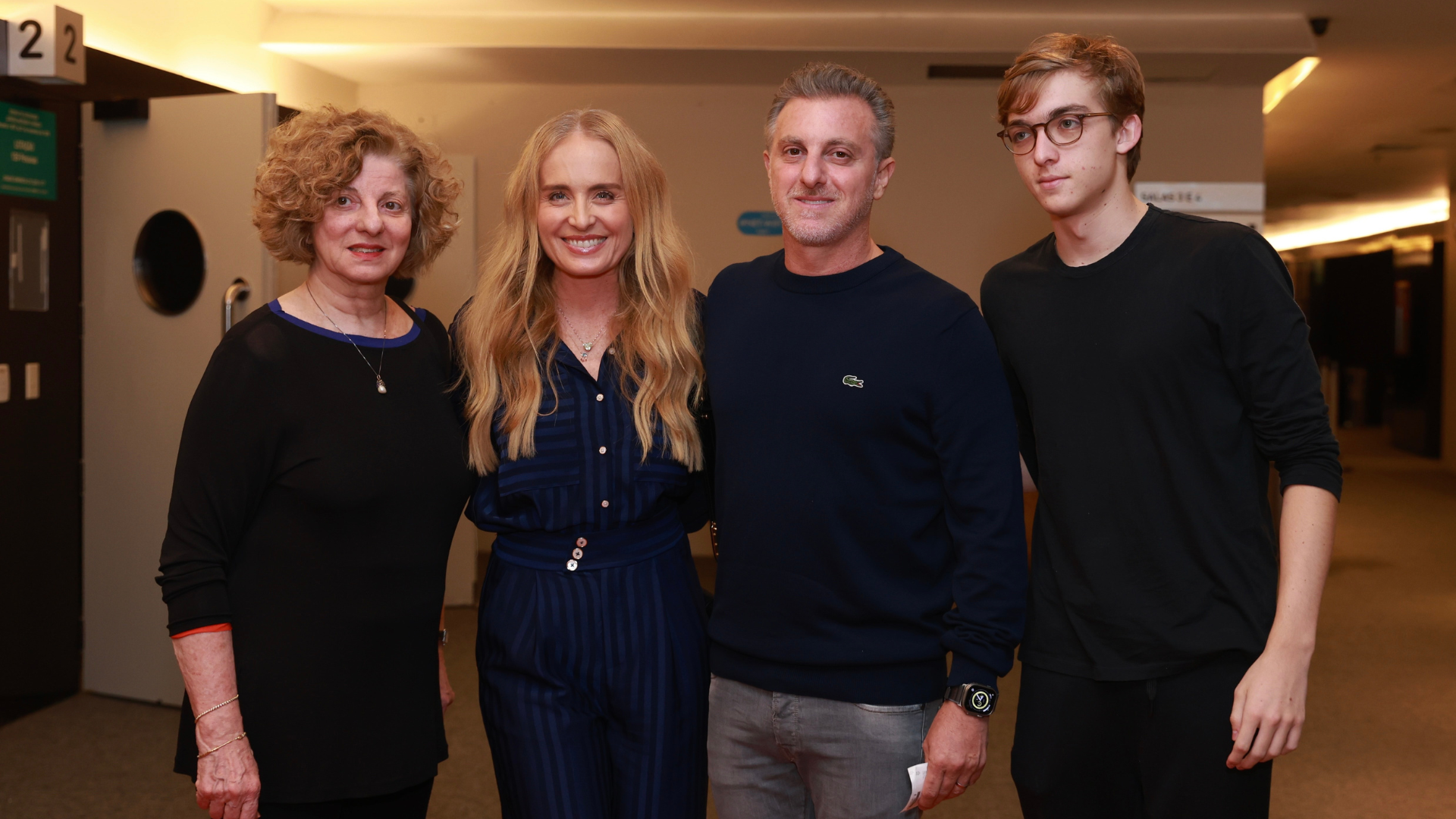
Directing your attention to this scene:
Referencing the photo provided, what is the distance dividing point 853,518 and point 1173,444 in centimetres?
52

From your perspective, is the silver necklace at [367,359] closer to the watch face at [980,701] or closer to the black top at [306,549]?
the black top at [306,549]

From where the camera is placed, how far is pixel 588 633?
1828 mm

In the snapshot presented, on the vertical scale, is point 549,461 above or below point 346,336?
below

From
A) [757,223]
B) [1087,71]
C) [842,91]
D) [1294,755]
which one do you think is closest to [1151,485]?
[1087,71]

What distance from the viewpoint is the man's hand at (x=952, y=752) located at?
5.66ft

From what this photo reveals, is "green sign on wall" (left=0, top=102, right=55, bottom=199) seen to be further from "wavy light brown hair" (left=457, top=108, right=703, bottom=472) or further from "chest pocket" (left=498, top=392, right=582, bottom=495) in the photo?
"chest pocket" (left=498, top=392, right=582, bottom=495)

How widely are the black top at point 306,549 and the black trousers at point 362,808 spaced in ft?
0.10

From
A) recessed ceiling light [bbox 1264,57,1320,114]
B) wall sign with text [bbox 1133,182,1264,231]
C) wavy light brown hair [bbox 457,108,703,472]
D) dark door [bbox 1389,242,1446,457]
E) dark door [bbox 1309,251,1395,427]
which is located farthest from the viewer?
dark door [bbox 1309,251,1395,427]

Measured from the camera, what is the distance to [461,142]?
6.91m

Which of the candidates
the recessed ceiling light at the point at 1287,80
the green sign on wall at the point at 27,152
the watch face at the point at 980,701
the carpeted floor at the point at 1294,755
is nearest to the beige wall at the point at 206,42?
the green sign on wall at the point at 27,152

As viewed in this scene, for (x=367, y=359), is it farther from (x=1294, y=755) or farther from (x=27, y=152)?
(x=1294, y=755)

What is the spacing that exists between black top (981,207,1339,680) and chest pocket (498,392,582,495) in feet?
2.69

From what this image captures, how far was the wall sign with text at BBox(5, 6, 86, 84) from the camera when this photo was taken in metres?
3.77

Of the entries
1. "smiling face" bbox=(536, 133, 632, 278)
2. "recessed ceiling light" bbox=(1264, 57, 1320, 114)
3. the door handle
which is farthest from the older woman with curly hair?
"recessed ceiling light" bbox=(1264, 57, 1320, 114)
